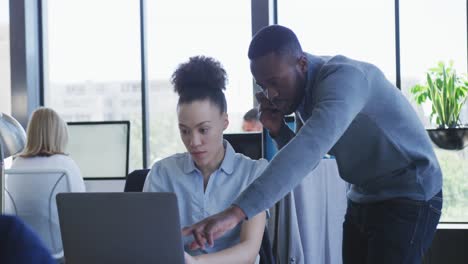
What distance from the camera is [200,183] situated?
1763 millimetres

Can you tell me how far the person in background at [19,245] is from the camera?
0.55 m

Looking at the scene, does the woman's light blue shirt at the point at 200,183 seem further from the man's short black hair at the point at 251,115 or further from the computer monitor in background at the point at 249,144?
the man's short black hair at the point at 251,115

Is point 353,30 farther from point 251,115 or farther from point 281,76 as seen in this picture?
point 281,76

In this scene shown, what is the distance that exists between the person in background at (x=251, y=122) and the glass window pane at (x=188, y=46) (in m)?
0.16

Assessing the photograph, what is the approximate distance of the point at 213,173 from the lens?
176cm

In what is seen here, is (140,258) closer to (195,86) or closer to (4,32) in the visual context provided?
(195,86)

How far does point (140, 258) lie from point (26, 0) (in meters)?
4.79

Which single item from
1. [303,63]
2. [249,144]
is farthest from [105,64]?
[303,63]

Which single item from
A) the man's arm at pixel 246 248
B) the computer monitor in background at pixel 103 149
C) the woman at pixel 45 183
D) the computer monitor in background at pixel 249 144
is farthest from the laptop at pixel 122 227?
the computer monitor in background at pixel 103 149

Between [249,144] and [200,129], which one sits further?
[249,144]

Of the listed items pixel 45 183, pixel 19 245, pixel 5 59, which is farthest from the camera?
pixel 5 59

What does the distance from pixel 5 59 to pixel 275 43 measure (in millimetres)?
4667

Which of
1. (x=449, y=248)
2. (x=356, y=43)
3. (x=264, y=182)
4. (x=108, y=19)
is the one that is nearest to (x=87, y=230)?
(x=264, y=182)

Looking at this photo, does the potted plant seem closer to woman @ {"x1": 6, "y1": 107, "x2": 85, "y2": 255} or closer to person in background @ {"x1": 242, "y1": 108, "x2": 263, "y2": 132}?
person in background @ {"x1": 242, "y1": 108, "x2": 263, "y2": 132}
